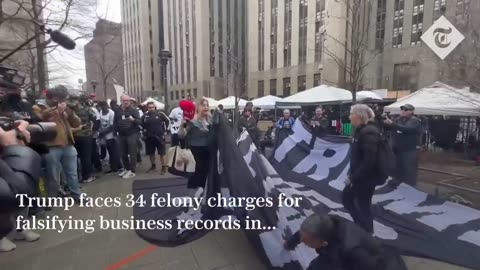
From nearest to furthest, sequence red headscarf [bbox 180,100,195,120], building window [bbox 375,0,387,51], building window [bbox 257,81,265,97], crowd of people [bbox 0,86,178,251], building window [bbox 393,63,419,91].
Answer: crowd of people [bbox 0,86,178,251] → red headscarf [bbox 180,100,195,120] → building window [bbox 393,63,419,91] → building window [bbox 375,0,387,51] → building window [bbox 257,81,265,97]

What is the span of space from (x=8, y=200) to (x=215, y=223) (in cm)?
261

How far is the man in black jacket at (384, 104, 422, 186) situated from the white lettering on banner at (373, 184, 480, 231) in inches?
27.4

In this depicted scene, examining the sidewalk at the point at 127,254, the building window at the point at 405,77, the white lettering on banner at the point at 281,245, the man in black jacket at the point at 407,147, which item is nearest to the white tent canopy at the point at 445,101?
the man in black jacket at the point at 407,147

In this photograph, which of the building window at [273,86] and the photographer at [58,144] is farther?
the building window at [273,86]

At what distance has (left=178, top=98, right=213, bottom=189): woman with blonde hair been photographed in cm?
424

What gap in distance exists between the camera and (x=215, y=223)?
150 inches

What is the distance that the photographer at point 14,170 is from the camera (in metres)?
1.44

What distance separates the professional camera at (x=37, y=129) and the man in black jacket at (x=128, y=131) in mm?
4661

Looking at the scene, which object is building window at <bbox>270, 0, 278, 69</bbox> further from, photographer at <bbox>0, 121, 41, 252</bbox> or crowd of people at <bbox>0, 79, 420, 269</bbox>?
photographer at <bbox>0, 121, 41, 252</bbox>

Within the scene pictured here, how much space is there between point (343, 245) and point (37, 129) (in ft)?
7.14

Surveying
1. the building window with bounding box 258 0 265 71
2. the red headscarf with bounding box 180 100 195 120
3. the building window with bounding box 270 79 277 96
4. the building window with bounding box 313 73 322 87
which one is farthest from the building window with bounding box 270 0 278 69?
the red headscarf with bounding box 180 100 195 120

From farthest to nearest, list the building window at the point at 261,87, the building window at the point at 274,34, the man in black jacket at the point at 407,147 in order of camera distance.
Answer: the building window at the point at 261,87, the building window at the point at 274,34, the man in black jacket at the point at 407,147

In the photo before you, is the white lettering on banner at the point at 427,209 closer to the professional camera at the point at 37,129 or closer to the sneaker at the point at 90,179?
the professional camera at the point at 37,129

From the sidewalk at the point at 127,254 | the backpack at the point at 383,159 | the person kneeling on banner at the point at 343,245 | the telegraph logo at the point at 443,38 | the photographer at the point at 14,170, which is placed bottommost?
the sidewalk at the point at 127,254
